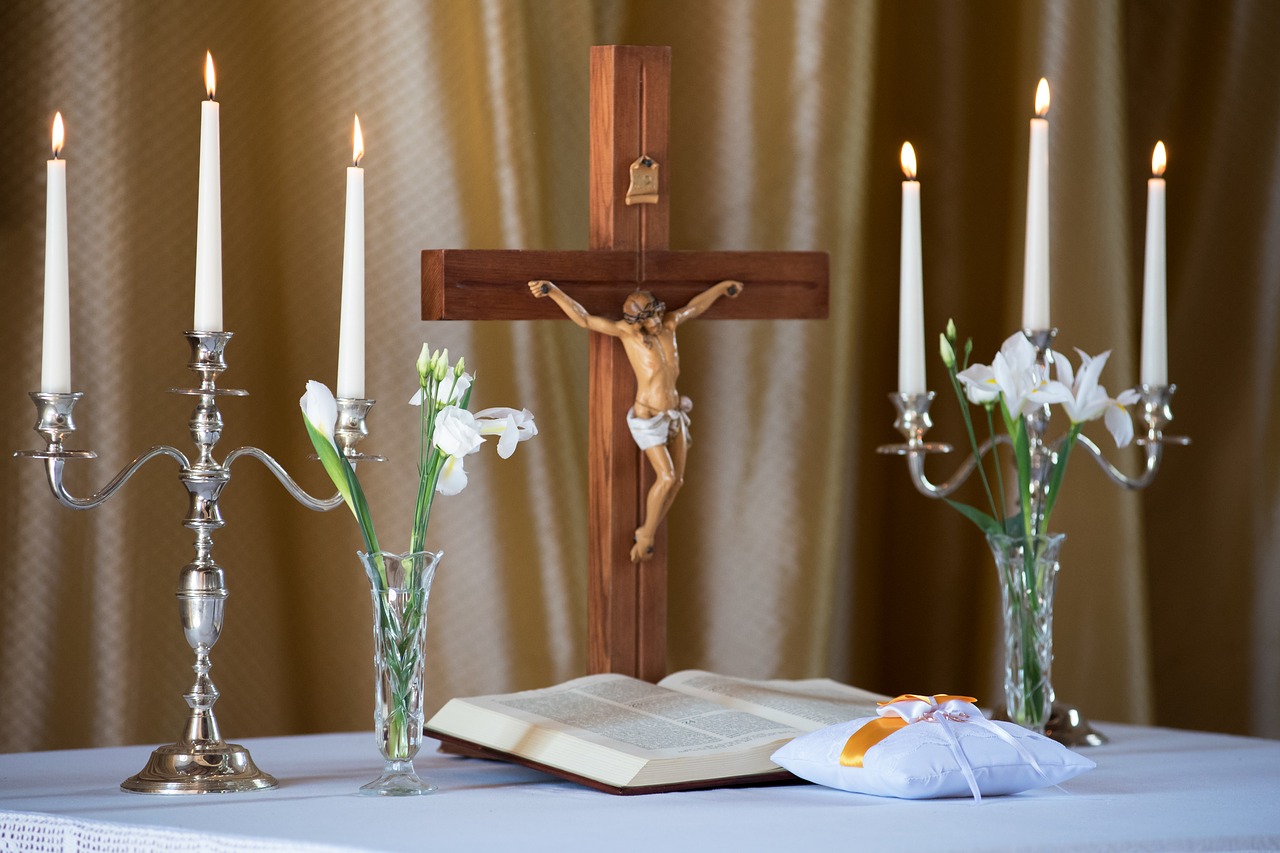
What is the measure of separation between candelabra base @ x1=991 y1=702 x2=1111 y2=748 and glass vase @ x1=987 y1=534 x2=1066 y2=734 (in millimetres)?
25

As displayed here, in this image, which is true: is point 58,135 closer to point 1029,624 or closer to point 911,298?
point 911,298

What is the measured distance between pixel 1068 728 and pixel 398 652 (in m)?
0.62

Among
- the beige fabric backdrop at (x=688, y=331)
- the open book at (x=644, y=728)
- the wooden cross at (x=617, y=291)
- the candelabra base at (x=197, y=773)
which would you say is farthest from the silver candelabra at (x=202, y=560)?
the beige fabric backdrop at (x=688, y=331)

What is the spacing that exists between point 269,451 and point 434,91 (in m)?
0.44

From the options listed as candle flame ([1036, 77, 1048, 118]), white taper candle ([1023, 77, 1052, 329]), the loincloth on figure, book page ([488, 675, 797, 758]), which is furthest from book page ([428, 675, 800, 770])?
candle flame ([1036, 77, 1048, 118])

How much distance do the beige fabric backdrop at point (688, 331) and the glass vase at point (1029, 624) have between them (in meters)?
0.54

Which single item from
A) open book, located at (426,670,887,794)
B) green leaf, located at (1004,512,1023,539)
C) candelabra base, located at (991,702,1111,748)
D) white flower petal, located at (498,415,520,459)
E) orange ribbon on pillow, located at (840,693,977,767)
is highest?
white flower petal, located at (498,415,520,459)

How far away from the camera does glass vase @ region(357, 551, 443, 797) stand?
1116mm

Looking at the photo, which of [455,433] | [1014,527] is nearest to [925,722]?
[1014,527]

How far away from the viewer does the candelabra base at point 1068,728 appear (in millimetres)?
1366

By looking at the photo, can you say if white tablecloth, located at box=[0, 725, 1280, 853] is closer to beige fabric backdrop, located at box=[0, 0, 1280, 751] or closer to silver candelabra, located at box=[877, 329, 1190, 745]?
silver candelabra, located at box=[877, 329, 1190, 745]

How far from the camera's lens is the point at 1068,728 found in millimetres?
1372

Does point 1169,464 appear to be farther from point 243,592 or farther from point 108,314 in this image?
point 108,314

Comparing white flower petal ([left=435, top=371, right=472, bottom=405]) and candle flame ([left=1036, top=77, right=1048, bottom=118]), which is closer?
white flower petal ([left=435, top=371, right=472, bottom=405])
